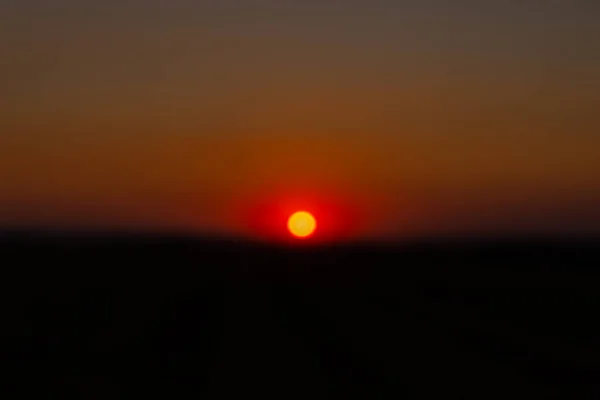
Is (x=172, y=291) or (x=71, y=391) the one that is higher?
(x=172, y=291)

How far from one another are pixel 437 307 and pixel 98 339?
1047cm

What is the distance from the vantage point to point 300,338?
68.5 feet

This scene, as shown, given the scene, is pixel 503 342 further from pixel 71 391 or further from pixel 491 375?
pixel 71 391

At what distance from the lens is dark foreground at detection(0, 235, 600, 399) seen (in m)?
15.3

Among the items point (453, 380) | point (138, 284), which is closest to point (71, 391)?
point (453, 380)

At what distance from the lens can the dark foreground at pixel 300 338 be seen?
50.2ft

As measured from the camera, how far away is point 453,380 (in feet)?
51.4

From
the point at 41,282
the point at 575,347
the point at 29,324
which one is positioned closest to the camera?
the point at 575,347

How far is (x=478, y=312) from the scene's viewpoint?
26.6 metres

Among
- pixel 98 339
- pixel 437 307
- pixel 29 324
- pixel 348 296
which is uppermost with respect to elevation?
pixel 348 296

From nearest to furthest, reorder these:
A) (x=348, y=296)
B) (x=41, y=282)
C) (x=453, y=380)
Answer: (x=453, y=380) < (x=348, y=296) < (x=41, y=282)

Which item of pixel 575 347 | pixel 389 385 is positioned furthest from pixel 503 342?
pixel 389 385

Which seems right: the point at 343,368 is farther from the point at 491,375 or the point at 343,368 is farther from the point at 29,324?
the point at 29,324

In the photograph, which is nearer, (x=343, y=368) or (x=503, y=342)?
(x=343, y=368)
